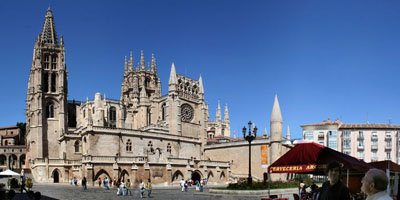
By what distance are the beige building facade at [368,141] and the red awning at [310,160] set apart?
43695 mm

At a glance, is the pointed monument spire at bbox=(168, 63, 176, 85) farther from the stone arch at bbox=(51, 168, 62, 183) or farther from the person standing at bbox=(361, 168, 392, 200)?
the person standing at bbox=(361, 168, 392, 200)

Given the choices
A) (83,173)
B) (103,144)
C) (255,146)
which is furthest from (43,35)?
(255,146)

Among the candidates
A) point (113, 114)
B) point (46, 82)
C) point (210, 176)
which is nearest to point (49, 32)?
point (46, 82)

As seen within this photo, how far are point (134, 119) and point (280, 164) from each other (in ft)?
153

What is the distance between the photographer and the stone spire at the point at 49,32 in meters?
52.3

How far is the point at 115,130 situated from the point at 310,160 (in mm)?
32365

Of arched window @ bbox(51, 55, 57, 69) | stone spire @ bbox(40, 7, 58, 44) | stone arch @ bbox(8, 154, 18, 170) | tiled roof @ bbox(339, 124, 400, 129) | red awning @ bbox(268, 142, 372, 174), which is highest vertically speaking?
stone spire @ bbox(40, 7, 58, 44)

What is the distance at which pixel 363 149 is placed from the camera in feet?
165

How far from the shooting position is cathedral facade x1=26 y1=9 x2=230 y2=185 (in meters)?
37.8

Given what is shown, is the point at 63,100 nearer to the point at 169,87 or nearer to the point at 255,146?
the point at 169,87

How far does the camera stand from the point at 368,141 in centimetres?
5066

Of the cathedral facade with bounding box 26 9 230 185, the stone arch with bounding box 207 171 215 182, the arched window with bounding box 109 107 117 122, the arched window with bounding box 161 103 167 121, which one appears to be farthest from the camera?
the arched window with bounding box 109 107 117 122

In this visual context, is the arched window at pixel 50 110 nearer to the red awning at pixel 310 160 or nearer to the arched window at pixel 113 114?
the arched window at pixel 113 114

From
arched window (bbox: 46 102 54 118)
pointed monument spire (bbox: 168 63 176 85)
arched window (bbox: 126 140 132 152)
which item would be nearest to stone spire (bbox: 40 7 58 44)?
arched window (bbox: 46 102 54 118)
